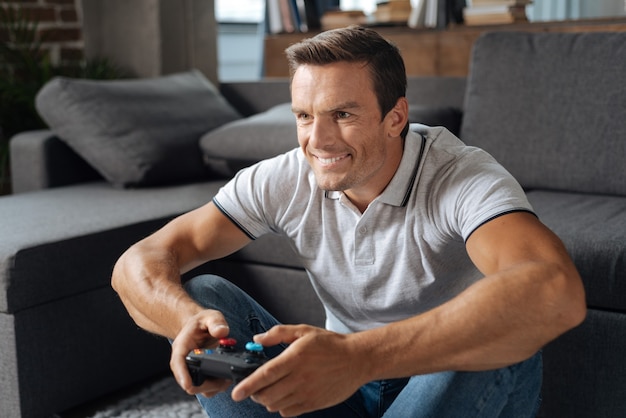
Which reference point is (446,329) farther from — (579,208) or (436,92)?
(436,92)

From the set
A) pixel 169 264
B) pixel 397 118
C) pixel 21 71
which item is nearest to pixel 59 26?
pixel 21 71

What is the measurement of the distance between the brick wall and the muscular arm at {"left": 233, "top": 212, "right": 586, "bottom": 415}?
266cm

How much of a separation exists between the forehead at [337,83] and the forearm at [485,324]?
16.5 inches

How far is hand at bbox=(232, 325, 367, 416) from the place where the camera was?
45.3 inches

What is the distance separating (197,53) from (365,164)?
8.06 feet

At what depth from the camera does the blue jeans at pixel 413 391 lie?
1.32 m

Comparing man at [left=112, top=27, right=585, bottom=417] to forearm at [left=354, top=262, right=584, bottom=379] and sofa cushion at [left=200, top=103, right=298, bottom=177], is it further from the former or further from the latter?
sofa cushion at [left=200, top=103, right=298, bottom=177]

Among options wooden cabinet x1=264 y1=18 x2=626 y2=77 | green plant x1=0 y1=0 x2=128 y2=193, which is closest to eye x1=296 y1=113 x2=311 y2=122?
wooden cabinet x1=264 y1=18 x2=626 y2=77

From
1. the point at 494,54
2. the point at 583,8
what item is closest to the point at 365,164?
the point at 494,54

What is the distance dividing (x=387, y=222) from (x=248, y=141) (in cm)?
125

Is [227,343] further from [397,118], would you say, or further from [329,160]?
[397,118]

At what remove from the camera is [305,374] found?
1.17 m

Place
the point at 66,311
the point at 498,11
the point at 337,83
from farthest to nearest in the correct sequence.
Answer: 1. the point at 498,11
2. the point at 66,311
3. the point at 337,83

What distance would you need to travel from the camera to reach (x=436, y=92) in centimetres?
290
